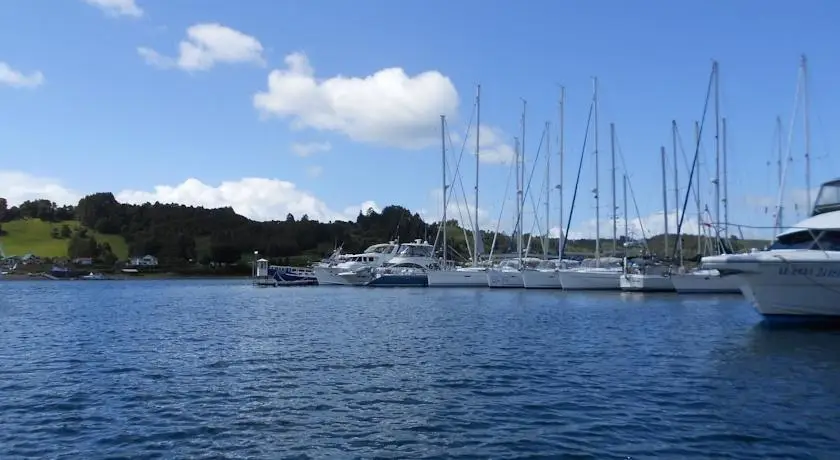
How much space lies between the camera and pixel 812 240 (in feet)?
125

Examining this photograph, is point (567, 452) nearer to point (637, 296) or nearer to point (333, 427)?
point (333, 427)

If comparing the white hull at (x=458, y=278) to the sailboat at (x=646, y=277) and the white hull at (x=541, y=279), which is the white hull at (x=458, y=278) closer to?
the white hull at (x=541, y=279)

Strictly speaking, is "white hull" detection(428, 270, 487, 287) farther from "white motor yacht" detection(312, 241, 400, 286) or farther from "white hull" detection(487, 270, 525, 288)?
"white motor yacht" detection(312, 241, 400, 286)

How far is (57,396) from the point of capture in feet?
67.3

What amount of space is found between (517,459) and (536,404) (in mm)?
5130

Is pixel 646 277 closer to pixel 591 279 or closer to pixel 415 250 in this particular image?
pixel 591 279

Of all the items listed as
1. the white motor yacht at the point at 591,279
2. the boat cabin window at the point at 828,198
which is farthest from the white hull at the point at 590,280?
the boat cabin window at the point at 828,198

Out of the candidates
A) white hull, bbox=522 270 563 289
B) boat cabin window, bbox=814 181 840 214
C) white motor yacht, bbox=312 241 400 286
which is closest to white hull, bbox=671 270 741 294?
white hull, bbox=522 270 563 289

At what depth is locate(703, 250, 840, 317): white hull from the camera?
3612 centimetres

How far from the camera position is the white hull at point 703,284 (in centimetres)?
7550

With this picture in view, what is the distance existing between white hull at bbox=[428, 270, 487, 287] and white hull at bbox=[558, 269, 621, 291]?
18.1 meters

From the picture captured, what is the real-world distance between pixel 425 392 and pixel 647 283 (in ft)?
212

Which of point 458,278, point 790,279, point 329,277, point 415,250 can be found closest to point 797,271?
point 790,279

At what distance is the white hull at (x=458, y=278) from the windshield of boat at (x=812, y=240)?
62.9 metres
